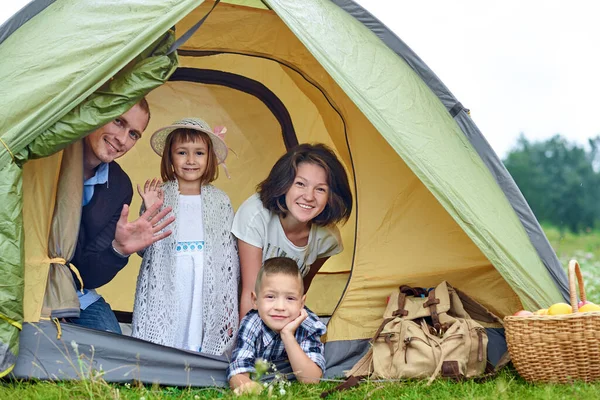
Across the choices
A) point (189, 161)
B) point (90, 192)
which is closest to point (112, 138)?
point (90, 192)

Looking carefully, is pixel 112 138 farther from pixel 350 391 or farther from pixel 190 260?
pixel 350 391

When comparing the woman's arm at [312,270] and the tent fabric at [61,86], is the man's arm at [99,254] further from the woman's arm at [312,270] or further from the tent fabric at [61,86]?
the woman's arm at [312,270]

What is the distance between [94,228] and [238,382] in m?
1.03

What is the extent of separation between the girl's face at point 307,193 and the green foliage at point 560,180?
15.9 meters

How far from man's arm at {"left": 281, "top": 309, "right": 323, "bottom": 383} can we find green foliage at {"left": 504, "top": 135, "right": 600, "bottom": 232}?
1640 cm

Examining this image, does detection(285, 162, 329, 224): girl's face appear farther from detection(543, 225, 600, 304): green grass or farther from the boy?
detection(543, 225, 600, 304): green grass

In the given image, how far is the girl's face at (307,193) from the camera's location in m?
3.41

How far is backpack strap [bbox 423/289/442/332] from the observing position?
3009 mm

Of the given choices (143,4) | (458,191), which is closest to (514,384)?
(458,191)

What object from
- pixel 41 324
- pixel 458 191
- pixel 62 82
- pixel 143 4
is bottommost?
pixel 41 324

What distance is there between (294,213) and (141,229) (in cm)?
70

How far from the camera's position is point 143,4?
106 inches

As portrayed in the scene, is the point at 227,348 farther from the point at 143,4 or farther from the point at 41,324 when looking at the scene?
the point at 143,4

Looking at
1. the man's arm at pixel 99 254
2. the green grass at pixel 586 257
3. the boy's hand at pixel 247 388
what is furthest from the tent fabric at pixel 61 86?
the green grass at pixel 586 257
